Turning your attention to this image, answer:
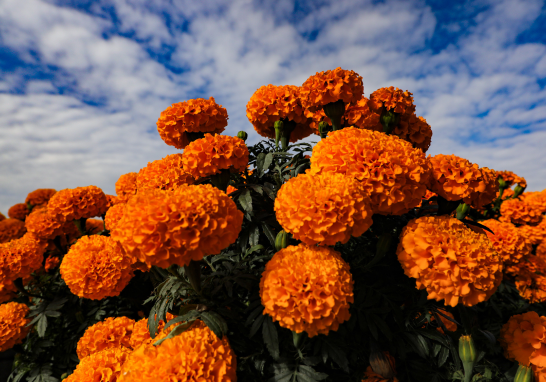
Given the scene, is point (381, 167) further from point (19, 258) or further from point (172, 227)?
point (19, 258)

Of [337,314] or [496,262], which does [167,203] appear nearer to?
[337,314]

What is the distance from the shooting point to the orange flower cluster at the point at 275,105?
2408mm

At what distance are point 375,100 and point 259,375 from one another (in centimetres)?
208

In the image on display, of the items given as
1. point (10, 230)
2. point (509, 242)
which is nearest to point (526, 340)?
point (509, 242)

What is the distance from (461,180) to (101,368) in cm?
231

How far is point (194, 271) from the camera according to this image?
4.66 ft

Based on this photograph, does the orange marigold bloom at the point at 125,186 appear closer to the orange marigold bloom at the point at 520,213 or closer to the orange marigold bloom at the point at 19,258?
the orange marigold bloom at the point at 19,258

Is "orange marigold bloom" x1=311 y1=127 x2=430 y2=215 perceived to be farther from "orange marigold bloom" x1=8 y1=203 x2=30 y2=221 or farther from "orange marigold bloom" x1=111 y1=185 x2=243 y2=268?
"orange marigold bloom" x1=8 y1=203 x2=30 y2=221

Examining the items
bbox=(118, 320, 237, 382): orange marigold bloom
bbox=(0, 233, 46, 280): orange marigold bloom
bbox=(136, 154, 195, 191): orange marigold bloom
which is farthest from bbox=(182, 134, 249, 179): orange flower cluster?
bbox=(0, 233, 46, 280): orange marigold bloom

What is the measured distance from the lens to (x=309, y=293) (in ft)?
4.09

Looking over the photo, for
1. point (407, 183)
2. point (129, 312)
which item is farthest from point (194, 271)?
point (129, 312)

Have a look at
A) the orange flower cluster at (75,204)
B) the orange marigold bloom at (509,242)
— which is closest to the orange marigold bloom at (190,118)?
the orange flower cluster at (75,204)

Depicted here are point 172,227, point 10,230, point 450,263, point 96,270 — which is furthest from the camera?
point 10,230

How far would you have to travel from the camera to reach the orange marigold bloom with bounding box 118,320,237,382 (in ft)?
4.05
